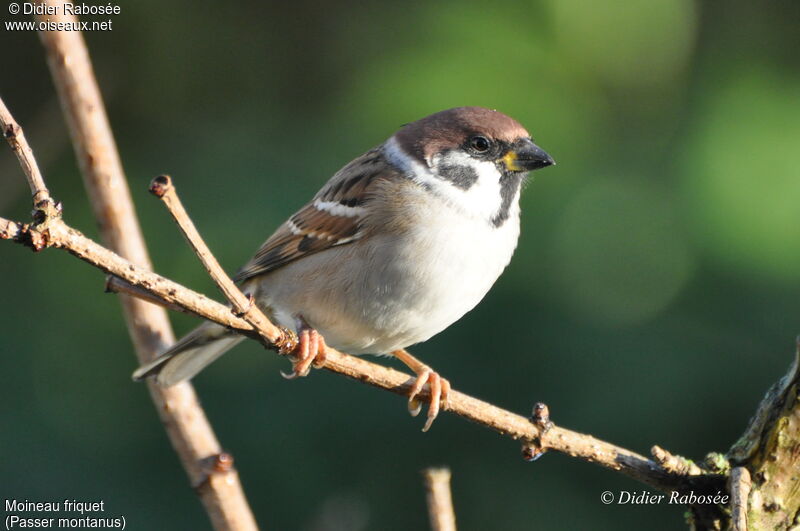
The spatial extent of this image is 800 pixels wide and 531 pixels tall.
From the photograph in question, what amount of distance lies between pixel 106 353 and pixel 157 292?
184 cm

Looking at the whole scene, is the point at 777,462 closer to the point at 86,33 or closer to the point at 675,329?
the point at 675,329

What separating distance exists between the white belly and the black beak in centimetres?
15

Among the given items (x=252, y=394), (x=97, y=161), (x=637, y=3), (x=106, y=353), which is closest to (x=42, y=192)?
(x=97, y=161)

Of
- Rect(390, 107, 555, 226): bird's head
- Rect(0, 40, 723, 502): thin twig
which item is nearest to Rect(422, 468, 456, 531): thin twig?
Rect(0, 40, 723, 502): thin twig

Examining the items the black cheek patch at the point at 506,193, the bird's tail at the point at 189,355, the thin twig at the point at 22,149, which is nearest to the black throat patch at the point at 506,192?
the black cheek patch at the point at 506,193

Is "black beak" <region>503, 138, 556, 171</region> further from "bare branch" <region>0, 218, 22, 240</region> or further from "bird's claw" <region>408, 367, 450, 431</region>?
"bare branch" <region>0, 218, 22, 240</region>

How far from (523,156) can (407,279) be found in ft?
1.50

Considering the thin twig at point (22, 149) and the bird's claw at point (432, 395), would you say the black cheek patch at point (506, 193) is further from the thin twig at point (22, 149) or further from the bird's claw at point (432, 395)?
the thin twig at point (22, 149)

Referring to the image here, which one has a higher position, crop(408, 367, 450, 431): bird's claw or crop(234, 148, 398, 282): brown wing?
crop(234, 148, 398, 282): brown wing

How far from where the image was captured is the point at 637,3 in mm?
3211

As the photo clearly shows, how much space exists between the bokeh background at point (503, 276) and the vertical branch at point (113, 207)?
102 cm

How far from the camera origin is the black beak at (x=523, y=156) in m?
2.40

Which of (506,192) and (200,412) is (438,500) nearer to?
(200,412)

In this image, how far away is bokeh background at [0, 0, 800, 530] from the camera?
8.79 ft
